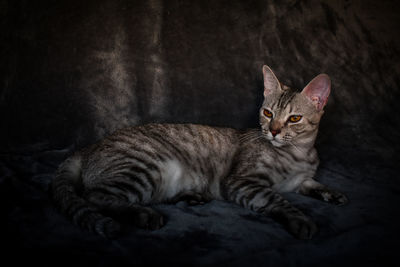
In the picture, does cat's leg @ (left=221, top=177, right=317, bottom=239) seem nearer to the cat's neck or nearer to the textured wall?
the cat's neck

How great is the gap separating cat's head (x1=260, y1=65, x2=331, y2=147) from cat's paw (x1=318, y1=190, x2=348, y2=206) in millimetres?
449

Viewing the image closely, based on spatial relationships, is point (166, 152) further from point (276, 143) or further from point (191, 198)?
point (276, 143)

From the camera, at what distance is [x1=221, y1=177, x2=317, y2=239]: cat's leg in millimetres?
2066

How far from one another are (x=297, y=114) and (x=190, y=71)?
1.38 m

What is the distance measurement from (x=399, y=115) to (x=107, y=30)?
306 cm

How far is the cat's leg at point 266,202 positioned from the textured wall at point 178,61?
114 centimetres

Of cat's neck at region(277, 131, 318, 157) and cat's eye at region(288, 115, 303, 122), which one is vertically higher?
cat's eye at region(288, 115, 303, 122)

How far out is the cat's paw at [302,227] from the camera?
2.02 meters

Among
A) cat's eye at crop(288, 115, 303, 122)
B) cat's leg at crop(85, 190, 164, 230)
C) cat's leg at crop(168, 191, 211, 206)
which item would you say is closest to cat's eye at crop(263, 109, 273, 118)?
cat's eye at crop(288, 115, 303, 122)

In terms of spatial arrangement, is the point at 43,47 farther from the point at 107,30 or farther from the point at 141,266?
the point at 141,266

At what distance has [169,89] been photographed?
3621mm

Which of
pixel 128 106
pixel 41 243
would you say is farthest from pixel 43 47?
pixel 41 243

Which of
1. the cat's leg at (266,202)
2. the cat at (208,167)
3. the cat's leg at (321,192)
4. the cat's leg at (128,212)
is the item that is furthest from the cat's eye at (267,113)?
the cat's leg at (128,212)

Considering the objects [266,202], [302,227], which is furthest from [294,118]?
[302,227]
